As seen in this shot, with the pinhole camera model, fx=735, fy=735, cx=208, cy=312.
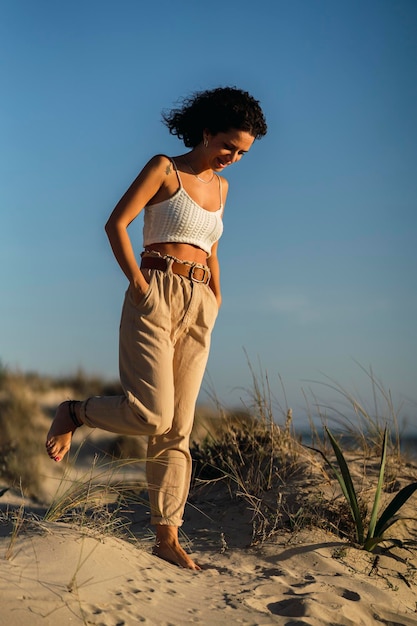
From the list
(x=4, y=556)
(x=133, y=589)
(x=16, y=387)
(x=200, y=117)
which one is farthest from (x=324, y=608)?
(x=16, y=387)

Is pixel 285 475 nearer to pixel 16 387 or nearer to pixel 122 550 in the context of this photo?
pixel 122 550

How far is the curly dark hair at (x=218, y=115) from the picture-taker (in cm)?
378

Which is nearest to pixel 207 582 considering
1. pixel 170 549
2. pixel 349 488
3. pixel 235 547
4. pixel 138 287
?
pixel 170 549

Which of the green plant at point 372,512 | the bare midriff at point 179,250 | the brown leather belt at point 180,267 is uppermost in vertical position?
the bare midriff at point 179,250

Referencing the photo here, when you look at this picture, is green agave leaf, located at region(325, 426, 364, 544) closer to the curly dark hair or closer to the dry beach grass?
the dry beach grass

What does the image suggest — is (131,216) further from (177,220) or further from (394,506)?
(394,506)

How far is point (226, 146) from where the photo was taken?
3.82m

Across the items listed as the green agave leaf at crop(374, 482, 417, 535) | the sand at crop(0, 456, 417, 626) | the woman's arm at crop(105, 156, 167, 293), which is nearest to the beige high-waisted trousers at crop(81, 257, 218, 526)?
the woman's arm at crop(105, 156, 167, 293)

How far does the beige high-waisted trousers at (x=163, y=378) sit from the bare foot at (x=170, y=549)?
2.0 inches

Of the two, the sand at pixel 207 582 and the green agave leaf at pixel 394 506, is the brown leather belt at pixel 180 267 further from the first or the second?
the green agave leaf at pixel 394 506

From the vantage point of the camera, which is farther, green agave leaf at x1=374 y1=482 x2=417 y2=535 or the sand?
green agave leaf at x1=374 y1=482 x2=417 y2=535

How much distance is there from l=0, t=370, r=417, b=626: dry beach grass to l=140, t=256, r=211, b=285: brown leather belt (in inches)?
35.3

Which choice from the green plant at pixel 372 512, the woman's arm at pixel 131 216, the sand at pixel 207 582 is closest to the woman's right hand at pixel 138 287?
the woman's arm at pixel 131 216

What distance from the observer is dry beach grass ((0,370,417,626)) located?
9.62 ft
